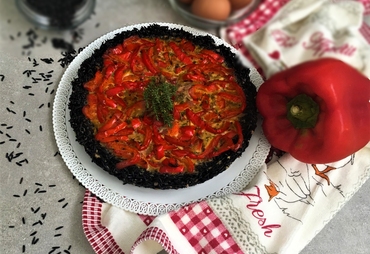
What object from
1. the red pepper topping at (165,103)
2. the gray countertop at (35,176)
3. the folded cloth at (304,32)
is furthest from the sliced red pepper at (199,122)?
the folded cloth at (304,32)

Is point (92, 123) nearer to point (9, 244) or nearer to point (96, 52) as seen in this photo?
point (96, 52)

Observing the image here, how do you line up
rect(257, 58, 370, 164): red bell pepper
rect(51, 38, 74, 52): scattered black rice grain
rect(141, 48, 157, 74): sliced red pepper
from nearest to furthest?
rect(51, 38, 74, 52): scattered black rice grain
rect(257, 58, 370, 164): red bell pepper
rect(141, 48, 157, 74): sliced red pepper

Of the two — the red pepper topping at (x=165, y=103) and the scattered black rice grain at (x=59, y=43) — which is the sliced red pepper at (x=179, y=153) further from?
the scattered black rice grain at (x=59, y=43)

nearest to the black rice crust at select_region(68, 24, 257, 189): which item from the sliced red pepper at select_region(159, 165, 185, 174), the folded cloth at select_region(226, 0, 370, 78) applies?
the sliced red pepper at select_region(159, 165, 185, 174)

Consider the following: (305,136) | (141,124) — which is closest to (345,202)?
(305,136)

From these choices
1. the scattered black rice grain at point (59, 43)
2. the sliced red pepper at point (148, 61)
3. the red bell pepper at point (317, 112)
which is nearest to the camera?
the scattered black rice grain at point (59, 43)

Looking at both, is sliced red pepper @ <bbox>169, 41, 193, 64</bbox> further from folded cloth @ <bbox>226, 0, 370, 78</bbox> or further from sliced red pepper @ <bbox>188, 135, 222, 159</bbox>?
folded cloth @ <bbox>226, 0, 370, 78</bbox>

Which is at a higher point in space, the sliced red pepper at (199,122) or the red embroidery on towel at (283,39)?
the red embroidery on towel at (283,39)
